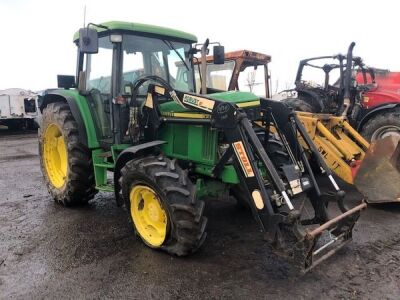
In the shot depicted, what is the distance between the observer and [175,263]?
3.85 m

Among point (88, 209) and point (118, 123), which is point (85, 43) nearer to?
point (118, 123)

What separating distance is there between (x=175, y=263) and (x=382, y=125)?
5.33 metres

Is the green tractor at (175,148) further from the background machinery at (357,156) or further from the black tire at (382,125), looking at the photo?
the black tire at (382,125)

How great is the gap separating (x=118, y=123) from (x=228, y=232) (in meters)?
1.90

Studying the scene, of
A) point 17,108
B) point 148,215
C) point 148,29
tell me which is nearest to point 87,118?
point 148,29

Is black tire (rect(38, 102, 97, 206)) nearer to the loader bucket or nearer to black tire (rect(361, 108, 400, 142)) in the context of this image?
the loader bucket

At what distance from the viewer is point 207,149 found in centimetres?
418

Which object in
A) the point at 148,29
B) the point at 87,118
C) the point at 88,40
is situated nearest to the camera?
the point at 88,40

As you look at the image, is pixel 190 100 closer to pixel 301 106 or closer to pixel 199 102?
pixel 199 102

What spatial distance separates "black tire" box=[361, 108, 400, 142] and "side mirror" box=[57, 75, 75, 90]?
216 inches

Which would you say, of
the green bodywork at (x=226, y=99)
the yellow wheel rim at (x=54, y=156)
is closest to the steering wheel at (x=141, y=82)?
the green bodywork at (x=226, y=99)

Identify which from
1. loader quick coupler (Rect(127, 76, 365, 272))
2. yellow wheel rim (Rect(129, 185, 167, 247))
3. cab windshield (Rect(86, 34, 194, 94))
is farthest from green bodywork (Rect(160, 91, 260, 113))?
yellow wheel rim (Rect(129, 185, 167, 247))

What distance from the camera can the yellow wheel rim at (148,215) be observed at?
4113mm

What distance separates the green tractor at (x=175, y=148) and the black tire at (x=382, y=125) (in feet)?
11.8
